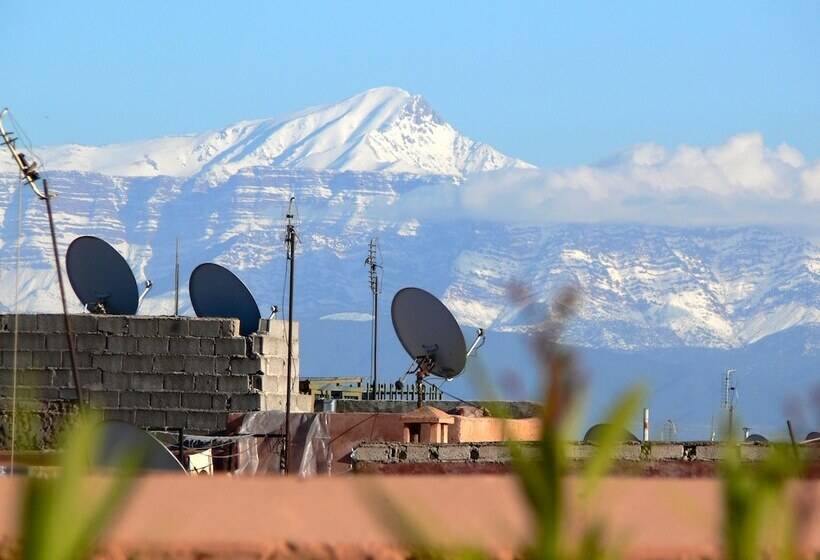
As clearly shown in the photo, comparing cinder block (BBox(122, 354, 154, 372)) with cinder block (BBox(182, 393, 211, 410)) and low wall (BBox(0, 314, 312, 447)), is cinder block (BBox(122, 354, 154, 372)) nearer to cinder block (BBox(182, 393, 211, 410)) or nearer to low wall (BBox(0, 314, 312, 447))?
low wall (BBox(0, 314, 312, 447))

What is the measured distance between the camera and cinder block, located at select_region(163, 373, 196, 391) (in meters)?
25.1

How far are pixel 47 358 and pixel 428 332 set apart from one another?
6.19 metres

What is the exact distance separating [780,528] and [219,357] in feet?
74.5

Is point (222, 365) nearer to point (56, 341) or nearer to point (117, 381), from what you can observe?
point (117, 381)

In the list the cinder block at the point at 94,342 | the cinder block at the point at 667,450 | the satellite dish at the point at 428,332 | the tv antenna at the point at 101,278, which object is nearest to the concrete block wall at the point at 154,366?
the cinder block at the point at 94,342

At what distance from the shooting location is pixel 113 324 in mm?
25359

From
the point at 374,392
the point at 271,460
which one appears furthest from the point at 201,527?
the point at 374,392

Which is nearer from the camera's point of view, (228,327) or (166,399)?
(228,327)

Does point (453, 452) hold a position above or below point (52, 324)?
below

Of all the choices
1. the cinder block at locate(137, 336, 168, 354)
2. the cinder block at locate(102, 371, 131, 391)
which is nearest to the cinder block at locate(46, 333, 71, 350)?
the cinder block at locate(102, 371, 131, 391)

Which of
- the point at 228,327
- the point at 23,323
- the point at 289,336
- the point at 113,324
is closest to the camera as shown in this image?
the point at 228,327

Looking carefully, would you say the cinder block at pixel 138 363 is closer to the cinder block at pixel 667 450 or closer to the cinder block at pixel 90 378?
the cinder block at pixel 90 378

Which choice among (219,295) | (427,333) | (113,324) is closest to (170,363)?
(113,324)

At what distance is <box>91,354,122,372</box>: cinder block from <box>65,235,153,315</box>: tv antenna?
1449mm
